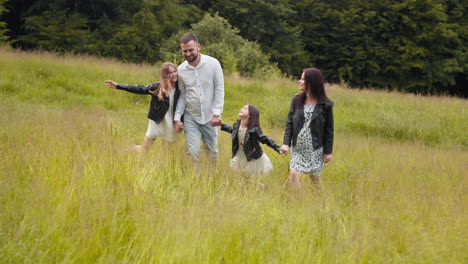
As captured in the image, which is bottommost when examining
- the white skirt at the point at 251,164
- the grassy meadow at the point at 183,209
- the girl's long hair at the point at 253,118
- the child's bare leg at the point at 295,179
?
the white skirt at the point at 251,164

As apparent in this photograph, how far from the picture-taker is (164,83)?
604 centimetres

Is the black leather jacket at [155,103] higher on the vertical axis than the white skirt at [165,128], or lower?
higher

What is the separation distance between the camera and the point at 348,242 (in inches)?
118

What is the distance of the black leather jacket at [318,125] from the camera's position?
522 cm

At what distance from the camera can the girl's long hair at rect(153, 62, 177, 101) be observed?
5.95m

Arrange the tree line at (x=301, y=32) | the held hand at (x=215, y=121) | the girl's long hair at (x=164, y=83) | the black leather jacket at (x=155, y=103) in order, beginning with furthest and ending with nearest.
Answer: the tree line at (x=301, y=32), the black leather jacket at (x=155, y=103), the girl's long hair at (x=164, y=83), the held hand at (x=215, y=121)

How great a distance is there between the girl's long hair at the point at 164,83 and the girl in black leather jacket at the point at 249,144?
1.07m

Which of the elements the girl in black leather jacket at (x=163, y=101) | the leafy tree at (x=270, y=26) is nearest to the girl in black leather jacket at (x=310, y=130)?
the girl in black leather jacket at (x=163, y=101)

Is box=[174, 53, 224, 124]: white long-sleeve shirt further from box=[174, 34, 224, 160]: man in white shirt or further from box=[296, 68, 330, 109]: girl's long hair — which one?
box=[296, 68, 330, 109]: girl's long hair

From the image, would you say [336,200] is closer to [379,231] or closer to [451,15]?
[379,231]

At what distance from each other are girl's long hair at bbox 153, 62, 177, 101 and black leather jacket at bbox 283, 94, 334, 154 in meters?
1.76

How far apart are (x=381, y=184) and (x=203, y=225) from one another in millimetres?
3053

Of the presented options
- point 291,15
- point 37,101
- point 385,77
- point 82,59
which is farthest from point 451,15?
point 37,101

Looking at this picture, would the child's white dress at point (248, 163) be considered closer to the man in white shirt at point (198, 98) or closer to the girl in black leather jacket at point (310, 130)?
the man in white shirt at point (198, 98)
